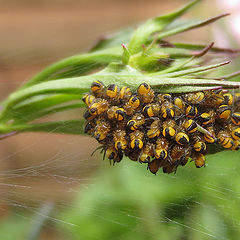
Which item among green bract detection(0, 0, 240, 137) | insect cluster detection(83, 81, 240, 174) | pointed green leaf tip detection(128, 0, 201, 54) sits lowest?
insect cluster detection(83, 81, 240, 174)

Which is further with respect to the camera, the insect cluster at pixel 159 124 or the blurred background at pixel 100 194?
the blurred background at pixel 100 194

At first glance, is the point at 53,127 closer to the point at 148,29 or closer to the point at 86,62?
the point at 86,62

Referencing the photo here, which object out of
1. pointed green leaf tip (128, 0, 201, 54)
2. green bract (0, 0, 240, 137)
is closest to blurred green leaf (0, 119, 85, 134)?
green bract (0, 0, 240, 137)

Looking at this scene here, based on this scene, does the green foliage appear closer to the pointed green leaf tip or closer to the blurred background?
the blurred background

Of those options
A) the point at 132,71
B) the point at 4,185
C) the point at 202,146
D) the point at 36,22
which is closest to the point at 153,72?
the point at 132,71

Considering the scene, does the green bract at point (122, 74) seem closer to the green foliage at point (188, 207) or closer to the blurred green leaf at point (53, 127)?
the blurred green leaf at point (53, 127)

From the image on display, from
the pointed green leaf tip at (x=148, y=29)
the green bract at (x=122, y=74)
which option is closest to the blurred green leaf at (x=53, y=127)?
the green bract at (x=122, y=74)

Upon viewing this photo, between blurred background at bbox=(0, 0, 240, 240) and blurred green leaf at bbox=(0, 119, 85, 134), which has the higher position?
blurred green leaf at bbox=(0, 119, 85, 134)
